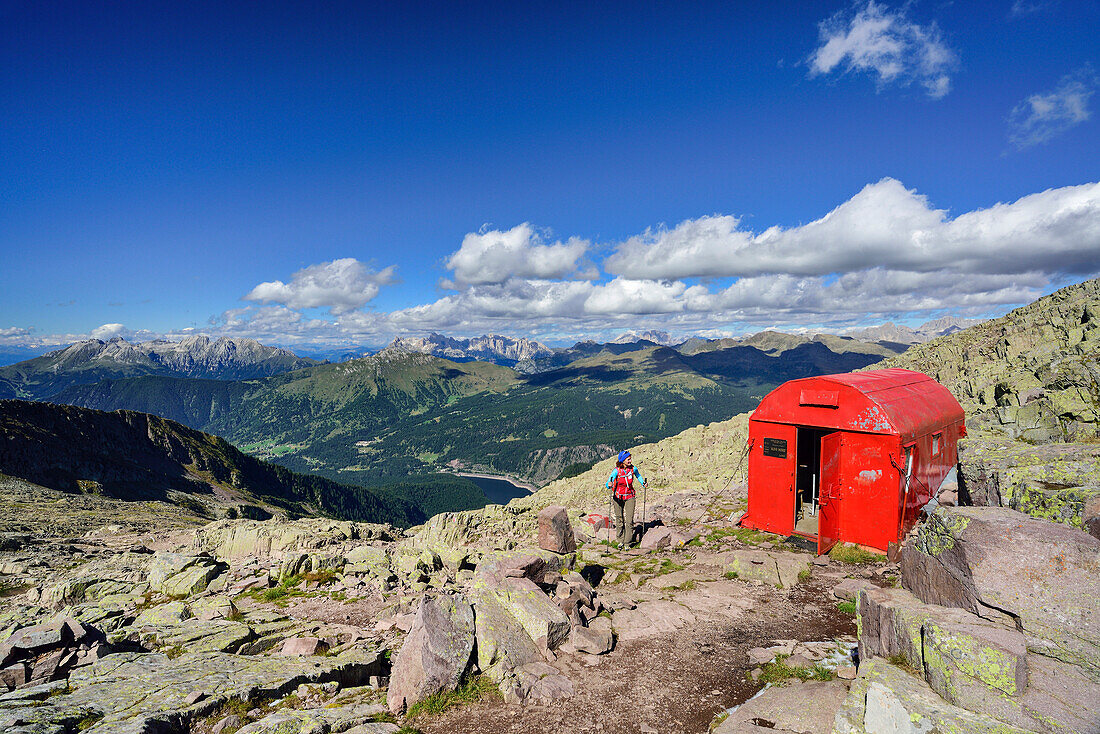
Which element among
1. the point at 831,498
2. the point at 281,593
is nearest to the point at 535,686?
the point at 281,593

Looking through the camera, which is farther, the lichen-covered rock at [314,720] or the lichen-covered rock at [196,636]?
the lichen-covered rock at [196,636]

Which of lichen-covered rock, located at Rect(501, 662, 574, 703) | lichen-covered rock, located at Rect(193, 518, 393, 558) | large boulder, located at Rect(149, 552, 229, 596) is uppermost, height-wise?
lichen-covered rock, located at Rect(501, 662, 574, 703)

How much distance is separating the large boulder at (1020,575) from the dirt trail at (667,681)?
4.27 meters

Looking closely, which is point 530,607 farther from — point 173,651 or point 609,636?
point 173,651

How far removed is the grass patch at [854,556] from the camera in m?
16.8

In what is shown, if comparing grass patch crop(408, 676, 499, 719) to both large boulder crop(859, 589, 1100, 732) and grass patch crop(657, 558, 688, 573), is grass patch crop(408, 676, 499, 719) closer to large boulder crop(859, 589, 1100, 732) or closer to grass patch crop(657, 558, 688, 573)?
large boulder crop(859, 589, 1100, 732)

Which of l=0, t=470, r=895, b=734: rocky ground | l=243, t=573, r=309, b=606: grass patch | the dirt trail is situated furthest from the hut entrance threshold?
l=243, t=573, r=309, b=606: grass patch

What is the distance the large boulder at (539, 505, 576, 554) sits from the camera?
721 inches

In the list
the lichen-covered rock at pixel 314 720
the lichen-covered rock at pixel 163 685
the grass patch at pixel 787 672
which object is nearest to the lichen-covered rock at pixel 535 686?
the lichen-covered rock at pixel 314 720

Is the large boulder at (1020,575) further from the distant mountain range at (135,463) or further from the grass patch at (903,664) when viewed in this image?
the distant mountain range at (135,463)

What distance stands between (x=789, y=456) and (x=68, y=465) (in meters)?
104

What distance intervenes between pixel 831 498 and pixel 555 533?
1134 centimetres

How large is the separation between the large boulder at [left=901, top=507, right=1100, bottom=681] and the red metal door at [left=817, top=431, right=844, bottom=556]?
1058cm

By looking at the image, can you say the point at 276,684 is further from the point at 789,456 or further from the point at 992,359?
the point at 992,359
